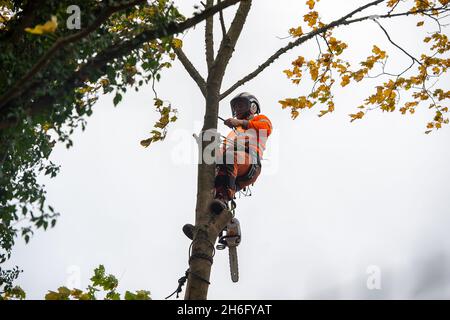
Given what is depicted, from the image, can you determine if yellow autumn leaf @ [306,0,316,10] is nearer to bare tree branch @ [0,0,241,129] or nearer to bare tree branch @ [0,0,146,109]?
bare tree branch @ [0,0,241,129]

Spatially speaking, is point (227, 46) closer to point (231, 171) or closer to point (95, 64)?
point (231, 171)

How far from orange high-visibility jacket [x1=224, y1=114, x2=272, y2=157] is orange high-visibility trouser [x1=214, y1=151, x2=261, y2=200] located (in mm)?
222

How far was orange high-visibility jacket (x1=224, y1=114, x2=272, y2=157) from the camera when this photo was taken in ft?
23.1

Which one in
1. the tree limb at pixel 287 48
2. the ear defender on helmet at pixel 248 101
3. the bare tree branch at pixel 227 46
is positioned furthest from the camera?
the ear defender on helmet at pixel 248 101

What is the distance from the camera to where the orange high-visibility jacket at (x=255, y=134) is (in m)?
7.04

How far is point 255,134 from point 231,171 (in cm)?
88

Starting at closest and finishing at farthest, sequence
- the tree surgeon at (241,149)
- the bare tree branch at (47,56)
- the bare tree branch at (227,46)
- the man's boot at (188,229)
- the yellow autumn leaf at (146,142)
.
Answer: the bare tree branch at (47,56), the man's boot at (188,229), the bare tree branch at (227,46), the tree surgeon at (241,149), the yellow autumn leaf at (146,142)

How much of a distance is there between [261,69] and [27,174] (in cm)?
320

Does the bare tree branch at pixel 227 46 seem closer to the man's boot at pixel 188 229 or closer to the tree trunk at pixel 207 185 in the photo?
the tree trunk at pixel 207 185

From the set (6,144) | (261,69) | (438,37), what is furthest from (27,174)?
(438,37)

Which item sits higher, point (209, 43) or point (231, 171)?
point (209, 43)

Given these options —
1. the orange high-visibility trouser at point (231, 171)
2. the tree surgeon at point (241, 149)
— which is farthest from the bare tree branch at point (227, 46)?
the orange high-visibility trouser at point (231, 171)

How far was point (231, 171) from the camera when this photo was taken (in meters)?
6.47

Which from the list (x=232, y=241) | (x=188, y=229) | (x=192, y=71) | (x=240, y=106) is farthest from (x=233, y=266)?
(x=192, y=71)
